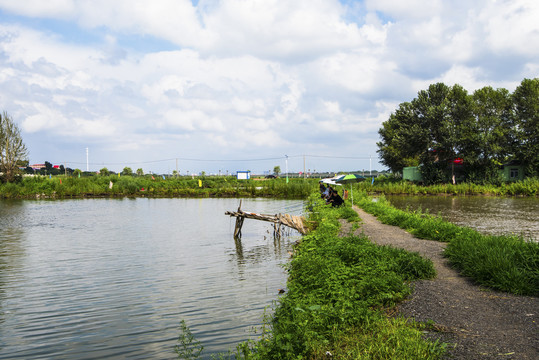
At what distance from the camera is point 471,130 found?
180 feet

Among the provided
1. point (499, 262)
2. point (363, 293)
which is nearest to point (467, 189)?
point (499, 262)

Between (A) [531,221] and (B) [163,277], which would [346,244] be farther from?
(A) [531,221]

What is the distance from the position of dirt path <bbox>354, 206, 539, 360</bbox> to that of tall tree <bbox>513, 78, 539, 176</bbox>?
5404 cm

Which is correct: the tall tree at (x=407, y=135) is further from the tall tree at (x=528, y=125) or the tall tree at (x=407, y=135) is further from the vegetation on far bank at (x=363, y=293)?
the vegetation on far bank at (x=363, y=293)

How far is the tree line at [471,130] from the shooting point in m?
54.3

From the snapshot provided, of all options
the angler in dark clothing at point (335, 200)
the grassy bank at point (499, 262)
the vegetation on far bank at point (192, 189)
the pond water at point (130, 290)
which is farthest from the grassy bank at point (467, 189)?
the grassy bank at point (499, 262)

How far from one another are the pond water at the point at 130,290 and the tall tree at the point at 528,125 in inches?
1809

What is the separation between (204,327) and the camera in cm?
856

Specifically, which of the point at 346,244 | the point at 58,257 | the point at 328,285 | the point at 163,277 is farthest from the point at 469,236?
the point at 58,257

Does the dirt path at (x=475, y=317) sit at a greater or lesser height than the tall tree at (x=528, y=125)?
lesser

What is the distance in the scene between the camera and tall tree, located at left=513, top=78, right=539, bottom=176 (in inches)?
2125

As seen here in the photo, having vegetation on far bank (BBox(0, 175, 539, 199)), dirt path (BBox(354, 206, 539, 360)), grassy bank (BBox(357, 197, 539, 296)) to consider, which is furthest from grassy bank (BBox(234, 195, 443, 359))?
vegetation on far bank (BBox(0, 175, 539, 199))

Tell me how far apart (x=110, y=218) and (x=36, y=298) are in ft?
69.7

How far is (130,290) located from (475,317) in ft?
29.1
